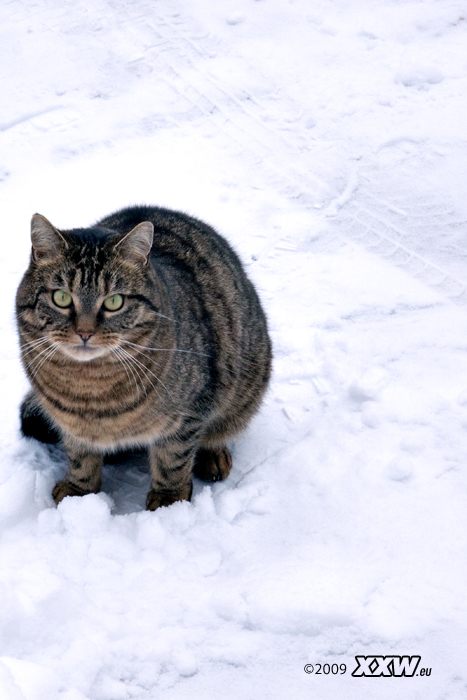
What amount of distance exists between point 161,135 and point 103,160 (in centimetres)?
49

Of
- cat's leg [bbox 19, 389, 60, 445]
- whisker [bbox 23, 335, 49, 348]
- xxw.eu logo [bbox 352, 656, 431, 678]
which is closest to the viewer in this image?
xxw.eu logo [bbox 352, 656, 431, 678]

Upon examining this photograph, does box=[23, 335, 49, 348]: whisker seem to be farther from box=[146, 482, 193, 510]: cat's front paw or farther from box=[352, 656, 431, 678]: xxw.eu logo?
box=[352, 656, 431, 678]: xxw.eu logo

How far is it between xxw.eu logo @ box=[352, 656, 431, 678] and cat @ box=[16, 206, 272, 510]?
0.91m

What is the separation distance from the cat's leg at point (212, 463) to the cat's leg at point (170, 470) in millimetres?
157

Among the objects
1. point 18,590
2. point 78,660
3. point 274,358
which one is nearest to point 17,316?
point 18,590

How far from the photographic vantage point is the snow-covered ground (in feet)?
7.16

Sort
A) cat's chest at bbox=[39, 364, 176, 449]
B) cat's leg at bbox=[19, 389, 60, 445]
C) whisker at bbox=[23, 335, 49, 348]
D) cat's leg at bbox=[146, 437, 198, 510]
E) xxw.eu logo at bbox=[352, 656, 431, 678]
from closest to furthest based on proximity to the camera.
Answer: xxw.eu logo at bbox=[352, 656, 431, 678] → whisker at bbox=[23, 335, 49, 348] → cat's chest at bbox=[39, 364, 176, 449] → cat's leg at bbox=[146, 437, 198, 510] → cat's leg at bbox=[19, 389, 60, 445]

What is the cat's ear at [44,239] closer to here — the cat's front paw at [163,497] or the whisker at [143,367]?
the whisker at [143,367]

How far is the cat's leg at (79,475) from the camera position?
2.60 m

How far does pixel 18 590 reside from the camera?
7.18ft

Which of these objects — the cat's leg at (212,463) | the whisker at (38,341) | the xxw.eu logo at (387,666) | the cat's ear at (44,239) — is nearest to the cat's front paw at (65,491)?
the cat's leg at (212,463)

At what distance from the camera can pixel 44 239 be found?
2.23m

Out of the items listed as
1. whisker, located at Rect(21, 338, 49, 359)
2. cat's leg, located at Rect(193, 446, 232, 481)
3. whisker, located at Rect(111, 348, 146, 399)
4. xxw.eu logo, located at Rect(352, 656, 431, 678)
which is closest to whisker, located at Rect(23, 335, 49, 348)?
whisker, located at Rect(21, 338, 49, 359)

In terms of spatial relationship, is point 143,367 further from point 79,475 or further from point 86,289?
point 79,475
